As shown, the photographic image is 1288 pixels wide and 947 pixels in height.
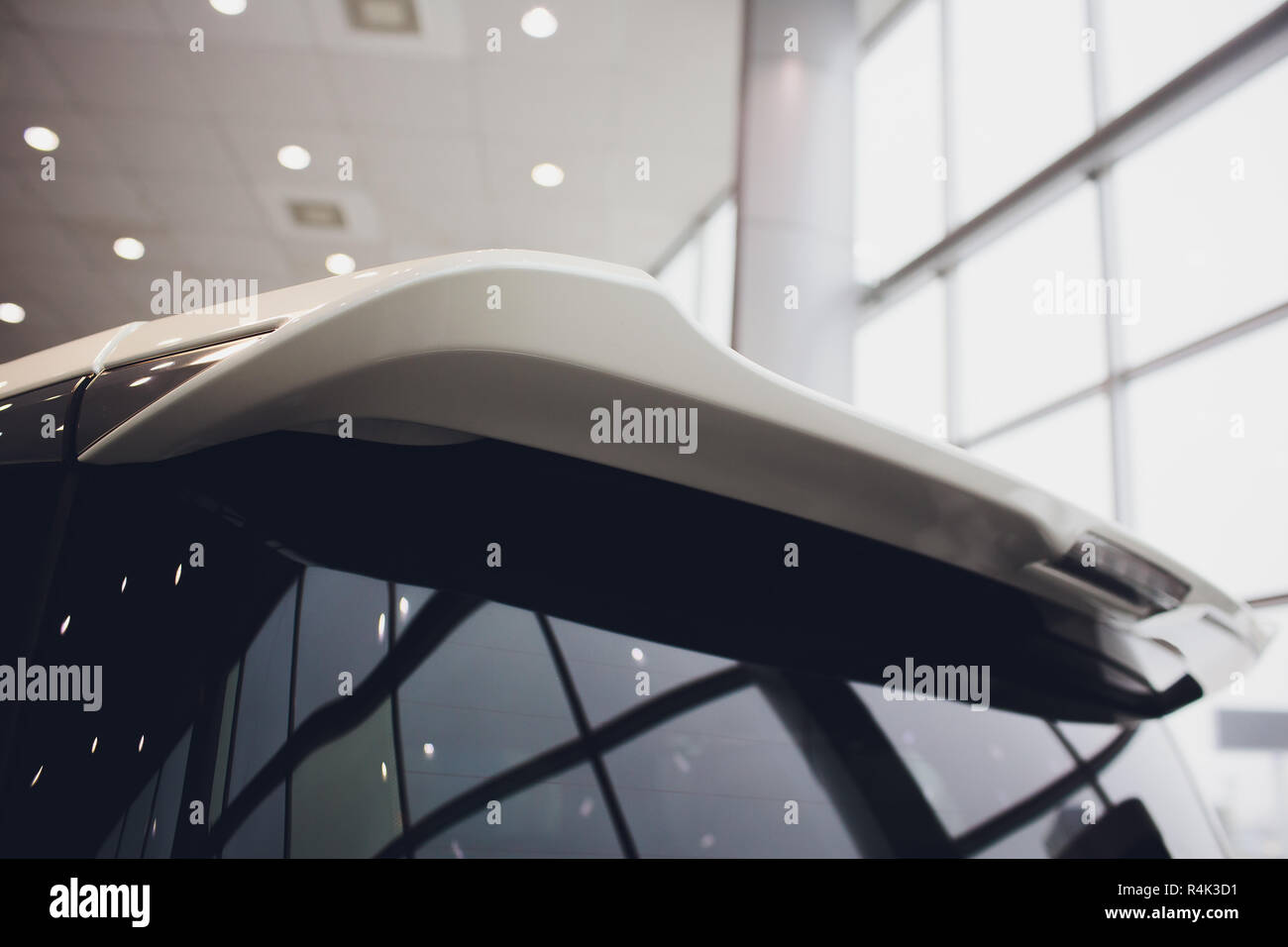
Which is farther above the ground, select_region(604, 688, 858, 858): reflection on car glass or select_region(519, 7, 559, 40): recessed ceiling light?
select_region(519, 7, 559, 40): recessed ceiling light

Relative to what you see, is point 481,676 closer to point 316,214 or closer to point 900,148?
point 900,148

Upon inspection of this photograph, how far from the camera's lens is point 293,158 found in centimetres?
677

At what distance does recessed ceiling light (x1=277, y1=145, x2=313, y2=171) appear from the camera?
6691mm

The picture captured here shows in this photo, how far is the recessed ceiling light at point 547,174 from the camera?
683cm

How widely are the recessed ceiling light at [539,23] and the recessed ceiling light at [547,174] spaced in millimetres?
1187

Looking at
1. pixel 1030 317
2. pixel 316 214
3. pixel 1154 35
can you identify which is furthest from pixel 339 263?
pixel 1154 35

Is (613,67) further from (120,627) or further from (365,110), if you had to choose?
(120,627)

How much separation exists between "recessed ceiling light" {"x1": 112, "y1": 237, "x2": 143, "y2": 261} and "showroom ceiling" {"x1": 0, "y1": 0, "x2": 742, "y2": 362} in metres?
0.06

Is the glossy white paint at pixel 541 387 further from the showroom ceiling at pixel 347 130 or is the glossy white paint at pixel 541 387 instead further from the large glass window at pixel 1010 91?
the showroom ceiling at pixel 347 130

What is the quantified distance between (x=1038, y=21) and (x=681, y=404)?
562cm

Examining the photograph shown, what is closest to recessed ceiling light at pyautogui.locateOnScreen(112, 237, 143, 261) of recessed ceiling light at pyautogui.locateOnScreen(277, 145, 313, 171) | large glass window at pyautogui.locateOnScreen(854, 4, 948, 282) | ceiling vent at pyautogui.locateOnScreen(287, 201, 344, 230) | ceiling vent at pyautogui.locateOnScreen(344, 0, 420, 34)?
ceiling vent at pyautogui.locateOnScreen(287, 201, 344, 230)

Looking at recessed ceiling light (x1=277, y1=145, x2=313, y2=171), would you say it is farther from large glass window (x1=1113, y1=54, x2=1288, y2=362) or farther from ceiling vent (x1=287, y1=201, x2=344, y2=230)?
large glass window (x1=1113, y1=54, x2=1288, y2=362)

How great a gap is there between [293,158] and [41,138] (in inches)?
67.7
